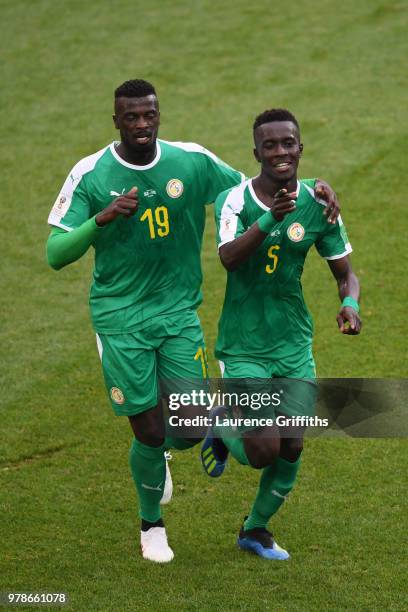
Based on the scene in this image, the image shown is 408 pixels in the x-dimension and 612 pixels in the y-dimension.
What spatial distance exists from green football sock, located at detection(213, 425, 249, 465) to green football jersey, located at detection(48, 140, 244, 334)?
2.38ft

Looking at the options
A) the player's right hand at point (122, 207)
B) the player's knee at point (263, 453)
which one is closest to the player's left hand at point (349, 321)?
the player's knee at point (263, 453)

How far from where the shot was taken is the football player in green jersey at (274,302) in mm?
6355

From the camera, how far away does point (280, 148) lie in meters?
6.30

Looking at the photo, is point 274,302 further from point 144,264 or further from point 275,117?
point 275,117

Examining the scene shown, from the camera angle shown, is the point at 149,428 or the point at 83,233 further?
the point at 149,428

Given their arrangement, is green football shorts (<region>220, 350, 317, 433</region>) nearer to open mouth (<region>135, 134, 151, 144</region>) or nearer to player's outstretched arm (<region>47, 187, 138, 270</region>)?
player's outstretched arm (<region>47, 187, 138, 270</region>)

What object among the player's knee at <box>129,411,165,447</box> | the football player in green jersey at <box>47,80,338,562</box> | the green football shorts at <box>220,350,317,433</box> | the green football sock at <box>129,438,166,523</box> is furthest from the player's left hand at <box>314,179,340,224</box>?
the green football sock at <box>129,438,166,523</box>

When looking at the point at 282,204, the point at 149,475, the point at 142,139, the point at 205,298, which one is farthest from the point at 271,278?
the point at 205,298

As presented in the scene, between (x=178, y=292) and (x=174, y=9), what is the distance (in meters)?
11.7

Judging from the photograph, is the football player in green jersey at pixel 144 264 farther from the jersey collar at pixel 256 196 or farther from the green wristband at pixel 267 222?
the green wristband at pixel 267 222

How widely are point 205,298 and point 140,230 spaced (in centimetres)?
412

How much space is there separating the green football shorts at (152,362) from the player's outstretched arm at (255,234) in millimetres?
741

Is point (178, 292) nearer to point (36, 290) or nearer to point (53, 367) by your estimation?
point (53, 367)

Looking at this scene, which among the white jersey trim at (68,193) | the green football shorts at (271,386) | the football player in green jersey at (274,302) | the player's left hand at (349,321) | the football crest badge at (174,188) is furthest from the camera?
the football crest badge at (174,188)
